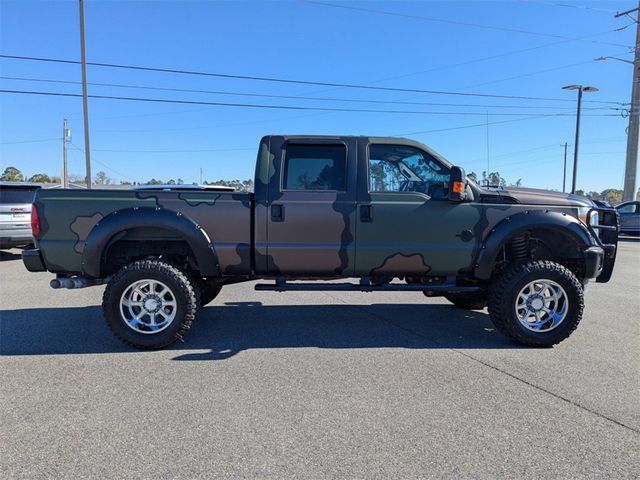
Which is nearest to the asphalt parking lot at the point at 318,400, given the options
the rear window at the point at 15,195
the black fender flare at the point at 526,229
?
the black fender flare at the point at 526,229

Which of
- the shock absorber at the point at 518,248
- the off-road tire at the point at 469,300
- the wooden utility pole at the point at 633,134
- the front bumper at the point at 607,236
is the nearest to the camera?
the front bumper at the point at 607,236

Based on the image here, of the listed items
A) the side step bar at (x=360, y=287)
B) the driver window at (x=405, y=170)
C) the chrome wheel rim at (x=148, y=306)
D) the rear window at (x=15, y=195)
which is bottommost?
the chrome wheel rim at (x=148, y=306)

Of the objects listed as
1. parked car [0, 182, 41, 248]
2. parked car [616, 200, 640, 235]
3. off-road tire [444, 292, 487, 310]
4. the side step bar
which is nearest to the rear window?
parked car [0, 182, 41, 248]

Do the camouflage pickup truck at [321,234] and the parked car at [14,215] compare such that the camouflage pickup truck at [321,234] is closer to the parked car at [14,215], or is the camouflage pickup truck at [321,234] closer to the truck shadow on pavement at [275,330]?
the truck shadow on pavement at [275,330]

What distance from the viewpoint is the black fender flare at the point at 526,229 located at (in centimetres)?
464

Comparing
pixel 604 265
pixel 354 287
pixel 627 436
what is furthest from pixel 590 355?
pixel 354 287

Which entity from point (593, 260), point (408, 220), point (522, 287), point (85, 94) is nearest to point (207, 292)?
point (408, 220)

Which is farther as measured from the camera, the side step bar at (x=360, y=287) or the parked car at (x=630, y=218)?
the parked car at (x=630, y=218)

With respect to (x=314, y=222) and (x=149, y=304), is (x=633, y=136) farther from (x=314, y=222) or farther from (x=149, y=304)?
(x=149, y=304)

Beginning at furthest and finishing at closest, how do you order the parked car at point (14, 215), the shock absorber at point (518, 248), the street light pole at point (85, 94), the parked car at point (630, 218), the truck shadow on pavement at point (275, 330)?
the parked car at point (630, 218)
the street light pole at point (85, 94)
the parked car at point (14, 215)
the shock absorber at point (518, 248)
the truck shadow on pavement at point (275, 330)

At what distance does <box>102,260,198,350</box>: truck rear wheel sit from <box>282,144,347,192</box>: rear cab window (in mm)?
1515

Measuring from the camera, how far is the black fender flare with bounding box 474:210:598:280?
15.2 feet

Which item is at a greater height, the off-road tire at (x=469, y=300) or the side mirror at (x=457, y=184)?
the side mirror at (x=457, y=184)

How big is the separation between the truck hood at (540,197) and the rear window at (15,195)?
10.1m
